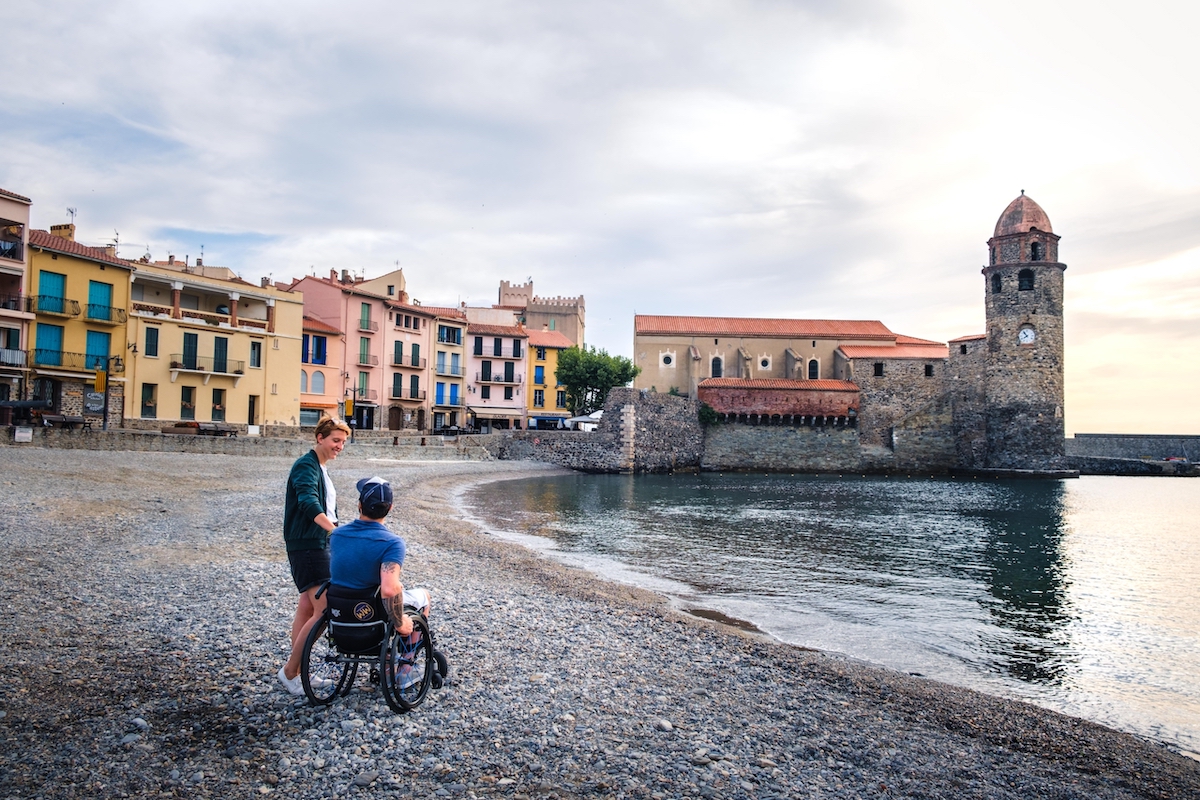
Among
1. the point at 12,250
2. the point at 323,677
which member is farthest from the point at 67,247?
the point at 323,677

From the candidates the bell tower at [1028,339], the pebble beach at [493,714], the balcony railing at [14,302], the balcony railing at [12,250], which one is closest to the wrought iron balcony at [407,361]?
the balcony railing at [14,302]

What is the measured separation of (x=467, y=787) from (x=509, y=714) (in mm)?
1080

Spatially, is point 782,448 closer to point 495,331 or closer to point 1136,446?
point 495,331

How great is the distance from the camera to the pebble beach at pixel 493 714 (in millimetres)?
4141

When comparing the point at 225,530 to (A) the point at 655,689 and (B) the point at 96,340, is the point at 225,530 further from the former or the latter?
(B) the point at 96,340

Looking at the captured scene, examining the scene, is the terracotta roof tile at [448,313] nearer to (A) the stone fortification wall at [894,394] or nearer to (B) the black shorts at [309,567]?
(A) the stone fortification wall at [894,394]

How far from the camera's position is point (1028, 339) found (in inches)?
1993

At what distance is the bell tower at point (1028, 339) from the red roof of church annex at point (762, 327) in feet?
29.0

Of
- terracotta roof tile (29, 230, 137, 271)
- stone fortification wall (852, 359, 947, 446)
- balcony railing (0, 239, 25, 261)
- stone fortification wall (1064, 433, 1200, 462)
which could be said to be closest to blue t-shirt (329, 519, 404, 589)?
balcony railing (0, 239, 25, 261)

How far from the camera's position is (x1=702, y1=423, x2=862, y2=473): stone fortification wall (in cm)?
5378

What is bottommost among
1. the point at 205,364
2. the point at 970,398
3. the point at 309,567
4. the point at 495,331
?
the point at 309,567

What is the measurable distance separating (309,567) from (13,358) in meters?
29.6

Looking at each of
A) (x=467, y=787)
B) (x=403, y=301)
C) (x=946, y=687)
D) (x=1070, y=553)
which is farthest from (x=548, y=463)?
(x=467, y=787)

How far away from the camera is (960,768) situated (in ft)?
16.8
